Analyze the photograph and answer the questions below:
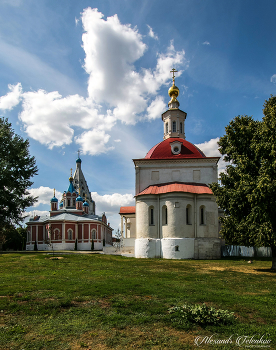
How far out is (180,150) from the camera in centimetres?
3162

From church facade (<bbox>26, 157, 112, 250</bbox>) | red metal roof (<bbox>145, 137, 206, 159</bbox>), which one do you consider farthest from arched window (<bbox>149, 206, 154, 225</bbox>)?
church facade (<bbox>26, 157, 112, 250</bbox>)

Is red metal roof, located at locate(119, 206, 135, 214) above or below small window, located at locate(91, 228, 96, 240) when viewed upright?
above

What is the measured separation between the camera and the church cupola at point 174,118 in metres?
37.1

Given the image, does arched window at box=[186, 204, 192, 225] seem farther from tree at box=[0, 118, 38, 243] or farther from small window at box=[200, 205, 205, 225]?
tree at box=[0, 118, 38, 243]

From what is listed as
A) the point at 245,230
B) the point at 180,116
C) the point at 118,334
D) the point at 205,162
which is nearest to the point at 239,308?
the point at 118,334

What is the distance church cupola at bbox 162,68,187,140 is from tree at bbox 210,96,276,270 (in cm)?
1830

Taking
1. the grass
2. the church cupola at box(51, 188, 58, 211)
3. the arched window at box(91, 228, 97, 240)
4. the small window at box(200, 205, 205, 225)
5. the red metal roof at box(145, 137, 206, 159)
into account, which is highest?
the red metal roof at box(145, 137, 206, 159)

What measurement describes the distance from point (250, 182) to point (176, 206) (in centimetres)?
1105

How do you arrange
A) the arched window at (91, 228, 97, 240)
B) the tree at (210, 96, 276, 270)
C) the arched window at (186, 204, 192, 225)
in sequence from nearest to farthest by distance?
the tree at (210, 96, 276, 270) → the arched window at (186, 204, 192, 225) → the arched window at (91, 228, 97, 240)

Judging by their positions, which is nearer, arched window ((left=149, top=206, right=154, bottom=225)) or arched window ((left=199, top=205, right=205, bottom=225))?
arched window ((left=199, top=205, right=205, bottom=225))

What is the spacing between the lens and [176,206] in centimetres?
2616

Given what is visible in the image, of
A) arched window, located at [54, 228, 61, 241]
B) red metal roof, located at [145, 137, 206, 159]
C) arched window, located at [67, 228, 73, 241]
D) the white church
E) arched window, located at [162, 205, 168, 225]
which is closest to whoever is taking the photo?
the white church

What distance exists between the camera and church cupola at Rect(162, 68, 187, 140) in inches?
1459

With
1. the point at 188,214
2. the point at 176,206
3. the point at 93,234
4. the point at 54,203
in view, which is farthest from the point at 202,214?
the point at 54,203
